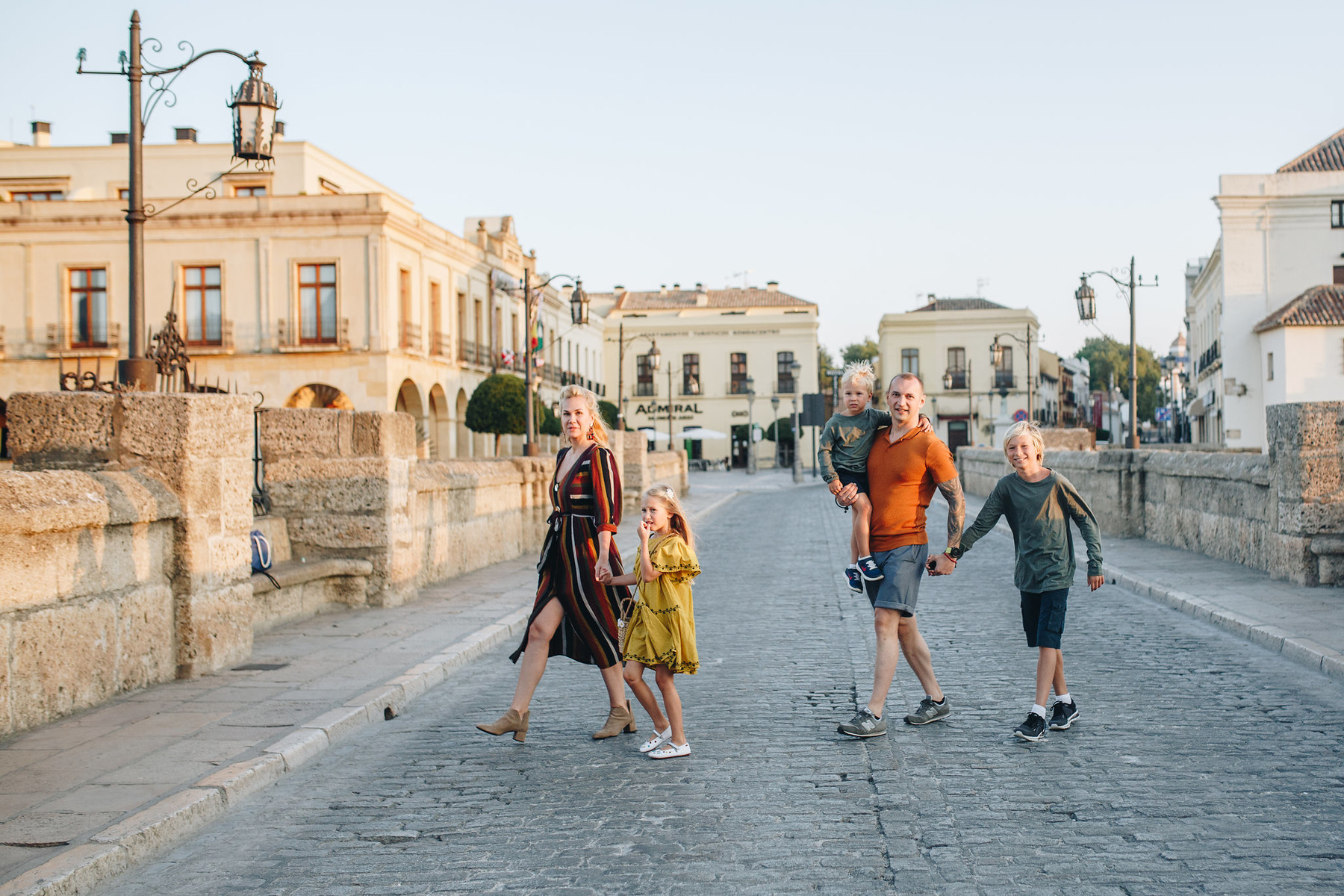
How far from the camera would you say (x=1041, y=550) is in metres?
5.56

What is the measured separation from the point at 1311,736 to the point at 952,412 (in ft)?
212

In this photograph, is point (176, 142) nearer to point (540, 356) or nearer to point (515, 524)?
point (540, 356)

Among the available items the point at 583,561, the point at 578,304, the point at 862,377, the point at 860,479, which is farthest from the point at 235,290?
the point at 860,479

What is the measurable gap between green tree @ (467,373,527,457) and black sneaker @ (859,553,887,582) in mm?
29536

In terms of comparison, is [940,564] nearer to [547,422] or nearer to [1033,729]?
[1033,729]

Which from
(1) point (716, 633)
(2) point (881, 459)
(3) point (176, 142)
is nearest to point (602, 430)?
(2) point (881, 459)

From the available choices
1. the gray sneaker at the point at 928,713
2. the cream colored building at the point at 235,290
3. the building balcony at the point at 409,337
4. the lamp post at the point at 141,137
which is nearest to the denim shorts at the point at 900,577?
the gray sneaker at the point at 928,713

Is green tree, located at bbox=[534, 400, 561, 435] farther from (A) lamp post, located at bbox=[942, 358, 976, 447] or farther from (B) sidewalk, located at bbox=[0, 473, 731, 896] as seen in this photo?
(A) lamp post, located at bbox=[942, 358, 976, 447]

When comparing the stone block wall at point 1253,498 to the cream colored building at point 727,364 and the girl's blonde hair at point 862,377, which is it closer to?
the girl's blonde hair at point 862,377

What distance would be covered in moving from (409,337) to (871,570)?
34.0 metres

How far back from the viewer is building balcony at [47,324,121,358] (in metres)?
35.8

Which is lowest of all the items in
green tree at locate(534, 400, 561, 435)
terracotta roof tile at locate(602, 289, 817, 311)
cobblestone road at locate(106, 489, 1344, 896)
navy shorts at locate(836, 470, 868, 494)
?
cobblestone road at locate(106, 489, 1344, 896)

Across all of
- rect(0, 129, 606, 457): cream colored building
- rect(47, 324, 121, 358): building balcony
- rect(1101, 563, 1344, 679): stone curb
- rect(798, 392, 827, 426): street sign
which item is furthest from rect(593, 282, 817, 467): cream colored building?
rect(1101, 563, 1344, 679): stone curb

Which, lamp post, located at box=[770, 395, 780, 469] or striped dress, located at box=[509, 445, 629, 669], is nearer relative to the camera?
striped dress, located at box=[509, 445, 629, 669]
